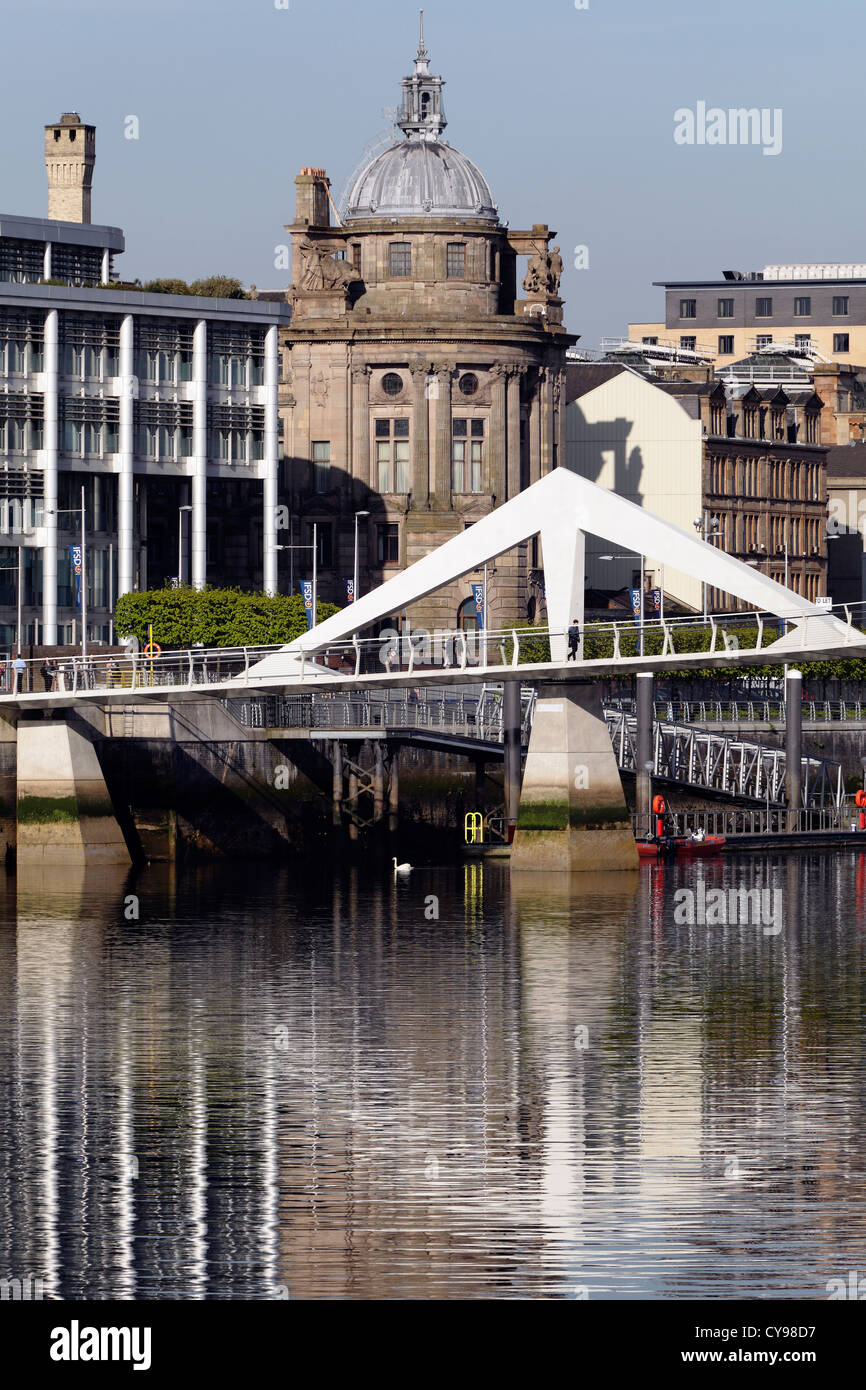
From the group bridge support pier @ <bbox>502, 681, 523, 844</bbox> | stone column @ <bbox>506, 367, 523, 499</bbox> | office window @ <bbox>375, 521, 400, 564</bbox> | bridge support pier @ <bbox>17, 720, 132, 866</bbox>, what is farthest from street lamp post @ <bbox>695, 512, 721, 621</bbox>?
bridge support pier @ <bbox>17, 720, 132, 866</bbox>

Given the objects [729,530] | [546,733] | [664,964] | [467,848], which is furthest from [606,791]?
[729,530]

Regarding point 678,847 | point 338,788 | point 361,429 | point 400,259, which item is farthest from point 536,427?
point 678,847

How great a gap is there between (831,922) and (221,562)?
2670 inches

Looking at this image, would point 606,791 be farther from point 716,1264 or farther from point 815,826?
point 716,1264

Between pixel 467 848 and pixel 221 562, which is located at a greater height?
pixel 221 562

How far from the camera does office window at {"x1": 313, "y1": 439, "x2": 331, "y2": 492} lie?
477 ft

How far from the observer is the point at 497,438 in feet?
479

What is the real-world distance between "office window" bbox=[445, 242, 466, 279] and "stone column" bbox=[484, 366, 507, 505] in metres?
5.65

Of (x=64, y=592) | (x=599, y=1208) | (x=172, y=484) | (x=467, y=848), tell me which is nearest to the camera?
(x=599, y=1208)

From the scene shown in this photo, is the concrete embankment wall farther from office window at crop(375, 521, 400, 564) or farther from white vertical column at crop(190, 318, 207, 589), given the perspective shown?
office window at crop(375, 521, 400, 564)

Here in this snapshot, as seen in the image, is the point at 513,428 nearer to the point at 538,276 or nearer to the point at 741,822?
the point at 538,276

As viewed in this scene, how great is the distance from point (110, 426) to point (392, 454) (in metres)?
27.2

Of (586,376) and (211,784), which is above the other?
(586,376)
